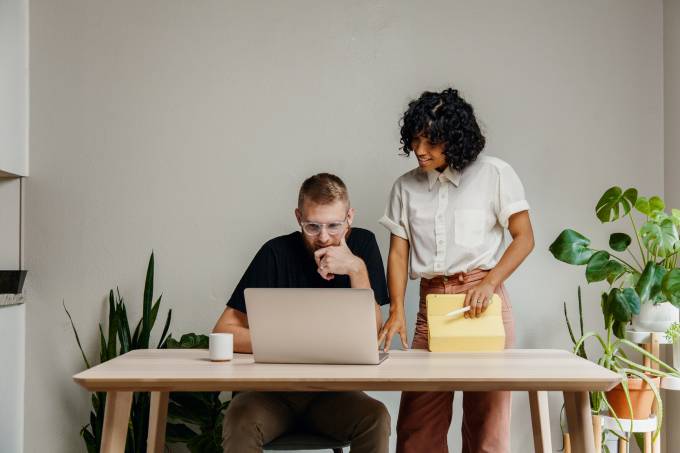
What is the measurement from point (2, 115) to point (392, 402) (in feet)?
7.47

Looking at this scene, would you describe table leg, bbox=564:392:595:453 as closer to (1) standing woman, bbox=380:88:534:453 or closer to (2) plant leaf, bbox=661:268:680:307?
(1) standing woman, bbox=380:88:534:453

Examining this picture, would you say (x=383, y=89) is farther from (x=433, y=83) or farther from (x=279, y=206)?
(x=279, y=206)

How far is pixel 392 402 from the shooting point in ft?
11.7

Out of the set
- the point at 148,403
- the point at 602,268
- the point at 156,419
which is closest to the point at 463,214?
the point at 602,268

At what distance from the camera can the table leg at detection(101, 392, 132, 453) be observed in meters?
2.05

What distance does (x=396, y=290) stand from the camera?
9.07 ft

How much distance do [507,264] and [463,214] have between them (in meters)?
0.27

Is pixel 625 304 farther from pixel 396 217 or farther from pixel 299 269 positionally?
pixel 299 269

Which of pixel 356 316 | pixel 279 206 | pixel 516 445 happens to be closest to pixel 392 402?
pixel 516 445

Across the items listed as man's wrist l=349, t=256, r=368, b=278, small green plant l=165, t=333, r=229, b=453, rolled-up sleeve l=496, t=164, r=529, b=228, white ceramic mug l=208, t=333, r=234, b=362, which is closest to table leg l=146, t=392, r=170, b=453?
white ceramic mug l=208, t=333, r=234, b=362

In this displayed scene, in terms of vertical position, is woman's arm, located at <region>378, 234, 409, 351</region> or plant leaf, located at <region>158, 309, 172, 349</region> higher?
woman's arm, located at <region>378, 234, 409, 351</region>

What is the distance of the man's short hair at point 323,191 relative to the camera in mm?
2482

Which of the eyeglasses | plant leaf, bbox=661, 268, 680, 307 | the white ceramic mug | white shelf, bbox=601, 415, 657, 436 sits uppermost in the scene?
the eyeglasses

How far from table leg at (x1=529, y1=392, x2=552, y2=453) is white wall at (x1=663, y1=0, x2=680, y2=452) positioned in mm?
1193
